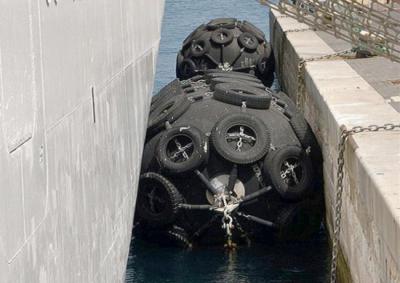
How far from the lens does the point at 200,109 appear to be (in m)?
13.6

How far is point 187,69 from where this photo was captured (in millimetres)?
21422

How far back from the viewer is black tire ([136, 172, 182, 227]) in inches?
508

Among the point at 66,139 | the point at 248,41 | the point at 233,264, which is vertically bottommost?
the point at 248,41

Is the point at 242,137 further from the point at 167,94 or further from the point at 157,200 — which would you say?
the point at 167,94

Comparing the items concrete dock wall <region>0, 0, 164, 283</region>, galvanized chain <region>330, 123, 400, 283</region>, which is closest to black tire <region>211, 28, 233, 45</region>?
galvanized chain <region>330, 123, 400, 283</region>

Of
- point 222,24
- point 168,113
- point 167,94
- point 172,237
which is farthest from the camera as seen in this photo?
point 222,24

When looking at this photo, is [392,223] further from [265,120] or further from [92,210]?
[265,120]

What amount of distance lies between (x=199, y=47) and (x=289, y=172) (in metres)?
8.99

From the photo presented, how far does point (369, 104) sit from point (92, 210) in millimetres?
6202

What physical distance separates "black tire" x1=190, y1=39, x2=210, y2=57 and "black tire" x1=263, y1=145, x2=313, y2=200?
8591 millimetres

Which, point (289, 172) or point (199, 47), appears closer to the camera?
point (289, 172)

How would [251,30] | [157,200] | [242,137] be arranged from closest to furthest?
[242,137] < [157,200] < [251,30]

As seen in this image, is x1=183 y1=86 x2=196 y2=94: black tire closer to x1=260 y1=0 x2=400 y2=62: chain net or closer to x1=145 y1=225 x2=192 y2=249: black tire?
x1=145 y1=225 x2=192 y2=249: black tire

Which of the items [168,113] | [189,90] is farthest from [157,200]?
[189,90]
